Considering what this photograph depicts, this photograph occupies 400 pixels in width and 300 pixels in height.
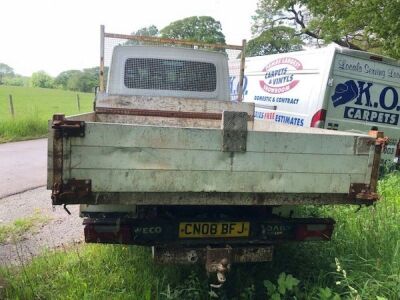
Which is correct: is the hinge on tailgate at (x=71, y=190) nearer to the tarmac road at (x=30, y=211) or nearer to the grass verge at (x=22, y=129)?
the tarmac road at (x=30, y=211)

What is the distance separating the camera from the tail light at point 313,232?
3541 millimetres

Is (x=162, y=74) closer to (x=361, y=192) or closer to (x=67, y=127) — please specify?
(x=67, y=127)

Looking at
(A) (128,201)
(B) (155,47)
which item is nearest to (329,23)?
(B) (155,47)

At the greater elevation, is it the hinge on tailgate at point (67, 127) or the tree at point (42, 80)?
the hinge on tailgate at point (67, 127)

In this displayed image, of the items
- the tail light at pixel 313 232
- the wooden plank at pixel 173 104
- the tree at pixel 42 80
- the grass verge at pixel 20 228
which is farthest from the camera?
the tree at pixel 42 80

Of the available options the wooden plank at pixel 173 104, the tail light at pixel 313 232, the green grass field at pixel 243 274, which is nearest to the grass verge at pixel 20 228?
the green grass field at pixel 243 274

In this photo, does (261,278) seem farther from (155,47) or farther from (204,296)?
(155,47)

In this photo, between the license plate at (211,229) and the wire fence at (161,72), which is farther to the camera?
the wire fence at (161,72)

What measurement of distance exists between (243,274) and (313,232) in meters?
0.79

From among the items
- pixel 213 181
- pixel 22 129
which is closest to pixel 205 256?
pixel 213 181

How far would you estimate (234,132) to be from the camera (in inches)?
112

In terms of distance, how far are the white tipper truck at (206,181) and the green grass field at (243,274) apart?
1.32ft

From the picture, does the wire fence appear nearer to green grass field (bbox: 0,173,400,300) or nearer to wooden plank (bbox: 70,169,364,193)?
green grass field (bbox: 0,173,400,300)

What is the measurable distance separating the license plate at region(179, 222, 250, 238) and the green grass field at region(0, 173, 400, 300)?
0.46 metres
